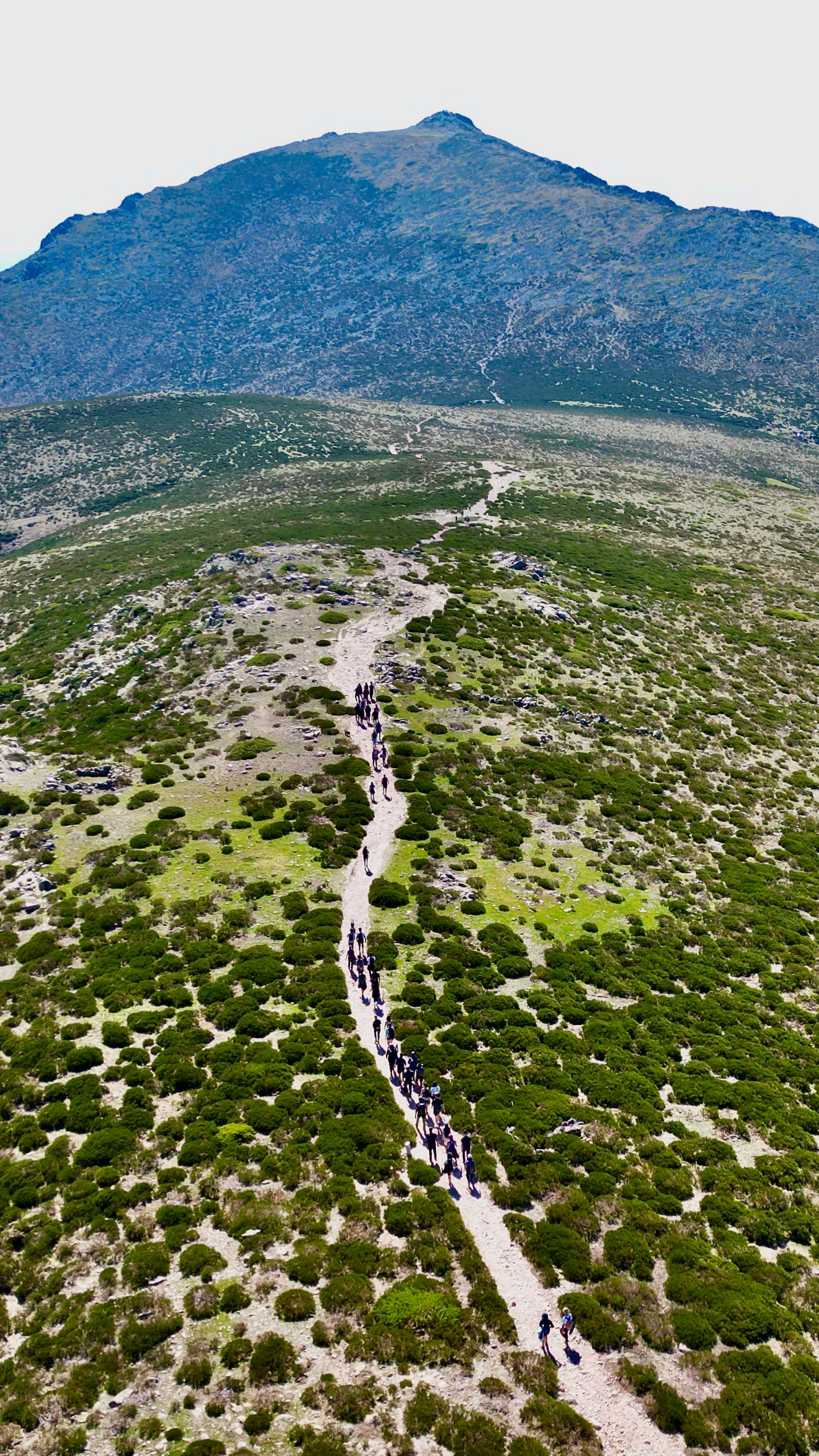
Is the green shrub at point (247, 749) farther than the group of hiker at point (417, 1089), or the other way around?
the green shrub at point (247, 749)

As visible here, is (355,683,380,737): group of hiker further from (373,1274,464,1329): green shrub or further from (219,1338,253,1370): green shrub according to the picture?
(219,1338,253,1370): green shrub

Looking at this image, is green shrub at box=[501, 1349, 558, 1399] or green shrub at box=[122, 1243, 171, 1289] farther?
green shrub at box=[122, 1243, 171, 1289]

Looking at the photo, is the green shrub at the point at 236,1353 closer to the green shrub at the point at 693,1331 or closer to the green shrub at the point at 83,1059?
the green shrub at the point at 693,1331

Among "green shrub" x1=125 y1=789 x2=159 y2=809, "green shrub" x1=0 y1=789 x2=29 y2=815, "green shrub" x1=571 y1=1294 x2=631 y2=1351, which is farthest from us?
"green shrub" x1=125 y1=789 x2=159 y2=809

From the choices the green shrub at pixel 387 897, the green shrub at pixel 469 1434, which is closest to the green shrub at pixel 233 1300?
the green shrub at pixel 469 1434

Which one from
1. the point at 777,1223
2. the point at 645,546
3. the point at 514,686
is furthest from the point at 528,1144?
the point at 645,546

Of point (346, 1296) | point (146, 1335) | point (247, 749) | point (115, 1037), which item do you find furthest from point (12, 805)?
point (346, 1296)

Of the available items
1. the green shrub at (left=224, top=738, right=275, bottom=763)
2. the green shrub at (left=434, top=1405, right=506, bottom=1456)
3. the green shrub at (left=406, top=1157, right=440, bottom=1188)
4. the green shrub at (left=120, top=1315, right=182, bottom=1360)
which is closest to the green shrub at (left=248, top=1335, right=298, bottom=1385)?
the green shrub at (left=120, top=1315, right=182, bottom=1360)

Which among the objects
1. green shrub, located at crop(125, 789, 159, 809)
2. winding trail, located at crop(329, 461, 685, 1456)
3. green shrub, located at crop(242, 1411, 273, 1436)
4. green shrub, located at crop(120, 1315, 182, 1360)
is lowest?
winding trail, located at crop(329, 461, 685, 1456)
